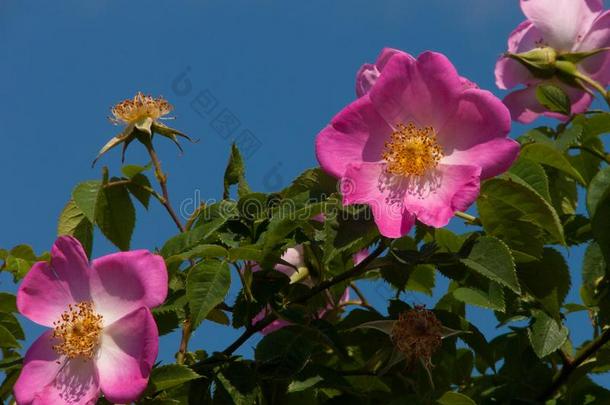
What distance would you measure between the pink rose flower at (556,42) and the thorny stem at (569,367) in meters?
0.64

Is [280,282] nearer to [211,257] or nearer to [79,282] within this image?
[211,257]

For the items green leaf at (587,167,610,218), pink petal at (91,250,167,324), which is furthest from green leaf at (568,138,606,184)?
pink petal at (91,250,167,324)

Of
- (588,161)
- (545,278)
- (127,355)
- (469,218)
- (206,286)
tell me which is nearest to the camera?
(206,286)

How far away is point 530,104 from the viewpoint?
2531 millimetres

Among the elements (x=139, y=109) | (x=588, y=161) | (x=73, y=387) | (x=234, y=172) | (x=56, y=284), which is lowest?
→ (x=73, y=387)

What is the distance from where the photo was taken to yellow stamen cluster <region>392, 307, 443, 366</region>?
197cm

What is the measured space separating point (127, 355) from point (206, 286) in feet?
0.84

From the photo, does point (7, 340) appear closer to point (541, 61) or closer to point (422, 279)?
point (422, 279)

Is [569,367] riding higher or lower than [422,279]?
lower

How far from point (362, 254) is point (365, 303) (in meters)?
0.18

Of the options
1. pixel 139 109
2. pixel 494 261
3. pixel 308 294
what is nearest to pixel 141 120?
pixel 139 109

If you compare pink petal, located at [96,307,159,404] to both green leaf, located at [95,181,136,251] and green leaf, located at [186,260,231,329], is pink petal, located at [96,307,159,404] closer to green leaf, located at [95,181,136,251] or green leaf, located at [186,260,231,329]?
green leaf, located at [186,260,231,329]

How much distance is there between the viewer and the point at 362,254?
8.46ft

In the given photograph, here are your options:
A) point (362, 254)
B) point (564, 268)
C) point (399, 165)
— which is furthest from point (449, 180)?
point (362, 254)
